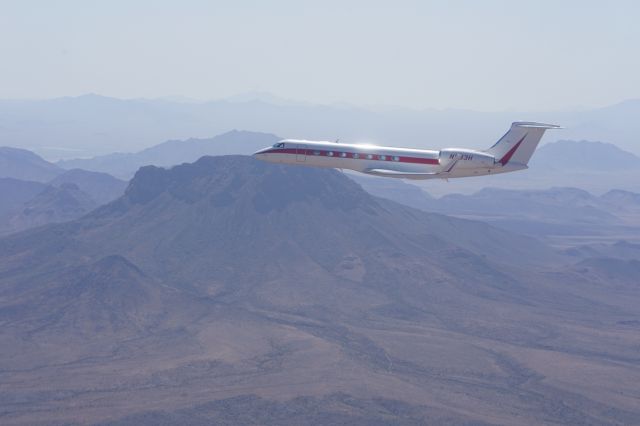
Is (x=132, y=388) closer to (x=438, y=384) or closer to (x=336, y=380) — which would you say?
(x=336, y=380)

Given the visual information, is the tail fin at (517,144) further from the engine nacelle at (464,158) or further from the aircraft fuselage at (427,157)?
the engine nacelle at (464,158)

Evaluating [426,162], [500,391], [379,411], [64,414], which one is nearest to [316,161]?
[426,162]

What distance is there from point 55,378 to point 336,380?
6657 cm

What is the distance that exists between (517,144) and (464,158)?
784cm

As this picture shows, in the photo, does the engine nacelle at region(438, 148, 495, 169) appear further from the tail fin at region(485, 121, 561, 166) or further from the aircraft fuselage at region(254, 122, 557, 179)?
the tail fin at region(485, 121, 561, 166)

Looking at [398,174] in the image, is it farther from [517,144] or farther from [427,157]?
[517,144]

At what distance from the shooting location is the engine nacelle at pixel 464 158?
342 feet

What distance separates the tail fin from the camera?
10612cm

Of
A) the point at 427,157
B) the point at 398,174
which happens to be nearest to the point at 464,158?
the point at 427,157

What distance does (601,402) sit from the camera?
18725 cm

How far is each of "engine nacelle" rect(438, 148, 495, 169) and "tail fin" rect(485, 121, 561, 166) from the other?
5.75 feet

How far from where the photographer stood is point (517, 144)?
350ft

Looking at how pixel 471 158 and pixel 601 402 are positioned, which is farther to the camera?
pixel 601 402

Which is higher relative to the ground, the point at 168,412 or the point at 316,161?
the point at 316,161
